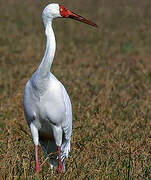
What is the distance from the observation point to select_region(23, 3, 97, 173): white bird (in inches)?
195

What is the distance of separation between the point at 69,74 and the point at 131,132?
14.5 ft

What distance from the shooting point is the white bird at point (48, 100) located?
16.3ft

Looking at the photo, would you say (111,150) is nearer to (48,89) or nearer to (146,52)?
(48,89)

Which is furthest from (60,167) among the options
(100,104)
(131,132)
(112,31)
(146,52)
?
(112,31)

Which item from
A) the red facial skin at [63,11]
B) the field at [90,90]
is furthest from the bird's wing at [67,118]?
the red facial skin at [63,11]

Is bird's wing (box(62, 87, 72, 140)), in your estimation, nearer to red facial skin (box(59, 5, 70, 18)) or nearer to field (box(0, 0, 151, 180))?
field (box(0, 0, 151, 180))

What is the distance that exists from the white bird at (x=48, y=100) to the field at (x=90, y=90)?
1.26 feet

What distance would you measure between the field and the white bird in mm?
383

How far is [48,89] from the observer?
502cm

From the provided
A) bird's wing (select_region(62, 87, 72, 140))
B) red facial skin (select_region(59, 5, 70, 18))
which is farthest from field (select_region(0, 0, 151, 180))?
red facial skin (select_region(59, 5, 70, 18))

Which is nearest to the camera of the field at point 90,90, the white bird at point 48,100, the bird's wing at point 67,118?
the white bird at point 48,100

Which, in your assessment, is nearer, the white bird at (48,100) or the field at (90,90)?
the white bird at (48,100)

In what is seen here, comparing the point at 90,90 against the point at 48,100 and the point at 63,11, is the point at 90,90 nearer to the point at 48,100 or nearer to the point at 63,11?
the point at 63,11

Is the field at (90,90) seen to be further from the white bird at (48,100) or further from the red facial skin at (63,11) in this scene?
the red facial skin at (63,11)
